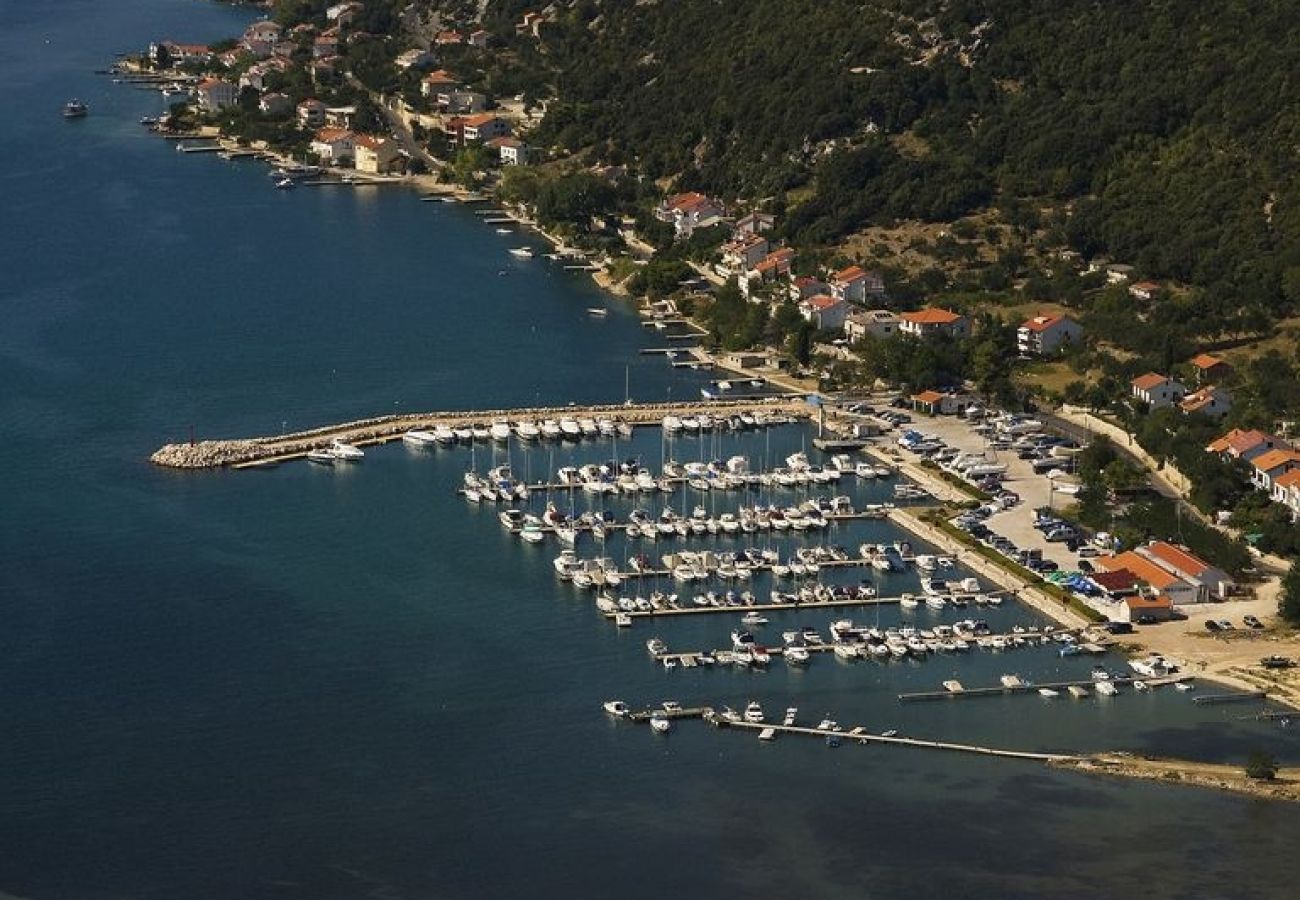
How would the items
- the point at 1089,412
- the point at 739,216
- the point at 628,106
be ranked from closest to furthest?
the point at 1089,412 < the point at 739,216 < the point at 628,106

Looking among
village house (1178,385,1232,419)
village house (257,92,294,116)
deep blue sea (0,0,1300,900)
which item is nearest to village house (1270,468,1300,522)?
village house (1178,385,1232,419)

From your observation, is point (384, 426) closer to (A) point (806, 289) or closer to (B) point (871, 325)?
(B) point (871, 325)

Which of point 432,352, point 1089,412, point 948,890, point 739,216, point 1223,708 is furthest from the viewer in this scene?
point 739,216

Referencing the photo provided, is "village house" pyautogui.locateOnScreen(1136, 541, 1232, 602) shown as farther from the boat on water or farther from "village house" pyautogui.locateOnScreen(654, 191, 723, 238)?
"village house" pyautogui.locateOnScreen(654, 191, 723, 238)

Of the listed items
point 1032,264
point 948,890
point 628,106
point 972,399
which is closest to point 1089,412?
point 972,399

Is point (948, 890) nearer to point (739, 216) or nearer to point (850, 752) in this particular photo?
point (850, 752)

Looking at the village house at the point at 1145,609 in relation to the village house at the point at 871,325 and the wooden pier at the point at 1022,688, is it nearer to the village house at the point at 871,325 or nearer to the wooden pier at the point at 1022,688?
the wooden pier at the point at 1022,688

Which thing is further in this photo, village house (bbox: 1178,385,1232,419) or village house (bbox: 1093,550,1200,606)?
village house (bbox: 1178,385,1232,419)
